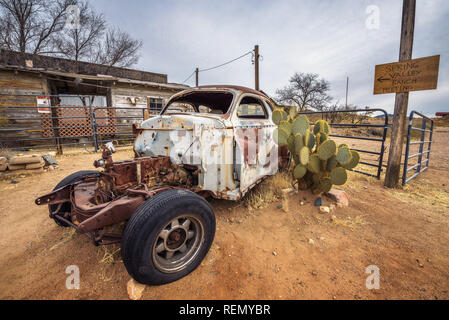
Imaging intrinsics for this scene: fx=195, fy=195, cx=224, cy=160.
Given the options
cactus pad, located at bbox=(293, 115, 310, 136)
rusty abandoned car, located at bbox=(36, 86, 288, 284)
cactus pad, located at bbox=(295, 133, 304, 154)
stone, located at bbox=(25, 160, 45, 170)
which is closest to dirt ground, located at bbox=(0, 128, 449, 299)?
rusty abandoned car, located at bbox=(36, 86, 288, 284)

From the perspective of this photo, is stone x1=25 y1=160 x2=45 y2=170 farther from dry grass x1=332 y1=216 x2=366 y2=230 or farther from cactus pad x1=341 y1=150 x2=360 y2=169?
cactus pad x1=341 y1=150 x2=360 y2=169

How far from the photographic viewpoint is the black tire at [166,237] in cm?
154

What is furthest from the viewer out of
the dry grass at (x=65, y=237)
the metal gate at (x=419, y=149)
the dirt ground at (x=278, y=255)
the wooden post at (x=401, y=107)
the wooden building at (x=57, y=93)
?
the wooden building at (x=57, y=93)

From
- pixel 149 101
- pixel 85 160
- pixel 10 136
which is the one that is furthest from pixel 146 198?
pixel 149 101

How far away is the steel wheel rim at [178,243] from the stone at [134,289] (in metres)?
0.23

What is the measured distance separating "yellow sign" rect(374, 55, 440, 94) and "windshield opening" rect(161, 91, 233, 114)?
3.19m

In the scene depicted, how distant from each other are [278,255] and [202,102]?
3013mm

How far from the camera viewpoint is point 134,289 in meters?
1.65

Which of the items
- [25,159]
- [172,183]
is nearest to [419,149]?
[172,183]

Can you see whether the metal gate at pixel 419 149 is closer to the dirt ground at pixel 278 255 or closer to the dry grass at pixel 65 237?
the dirt ground at pixel 278 255

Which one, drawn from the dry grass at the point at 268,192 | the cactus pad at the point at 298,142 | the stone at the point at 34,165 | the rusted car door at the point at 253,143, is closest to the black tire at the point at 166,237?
the rusted car door at the point at 253,143

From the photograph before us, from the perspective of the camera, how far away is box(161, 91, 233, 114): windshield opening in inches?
134

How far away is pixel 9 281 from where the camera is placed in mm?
1801
